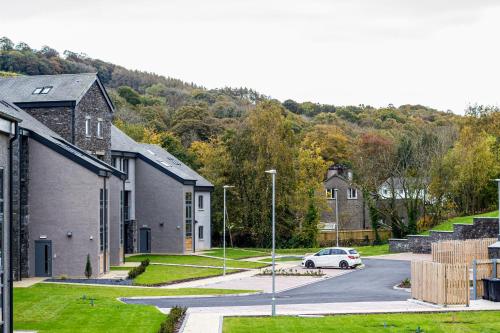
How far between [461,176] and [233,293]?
132 feet

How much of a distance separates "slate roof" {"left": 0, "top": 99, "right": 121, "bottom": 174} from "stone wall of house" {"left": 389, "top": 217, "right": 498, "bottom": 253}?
26238 mm

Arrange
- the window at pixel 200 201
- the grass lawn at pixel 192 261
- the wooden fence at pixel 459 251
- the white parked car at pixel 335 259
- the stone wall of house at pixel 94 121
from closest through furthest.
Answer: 1. the wooden fence at pixel 459 251
2. the stone wall of house at pixel 94 121
3. the white parked car at pixel 335 259
4. the grass lawn at pixel 192 261
5. the window at pixel 200 201

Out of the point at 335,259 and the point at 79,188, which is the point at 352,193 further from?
the point at 79,188

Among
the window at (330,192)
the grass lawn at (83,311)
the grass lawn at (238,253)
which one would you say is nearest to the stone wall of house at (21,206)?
the grass lawn at (83,311)

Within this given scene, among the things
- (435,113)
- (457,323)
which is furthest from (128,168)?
(435,113)

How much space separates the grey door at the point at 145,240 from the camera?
6612cm

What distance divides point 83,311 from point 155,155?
4079 centimetres

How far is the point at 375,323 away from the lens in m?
25.7

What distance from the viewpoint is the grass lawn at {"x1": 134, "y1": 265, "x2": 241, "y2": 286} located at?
4250 centimetres

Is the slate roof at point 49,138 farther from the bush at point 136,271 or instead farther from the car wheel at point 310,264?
the car wheel at point 310,264

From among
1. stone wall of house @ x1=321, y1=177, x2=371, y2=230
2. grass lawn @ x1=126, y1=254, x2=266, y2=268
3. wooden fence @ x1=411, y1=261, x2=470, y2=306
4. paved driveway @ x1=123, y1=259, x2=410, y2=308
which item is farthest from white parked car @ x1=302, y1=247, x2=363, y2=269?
stone wall of house @ x1=321, y1=177, x2=371, y2=230

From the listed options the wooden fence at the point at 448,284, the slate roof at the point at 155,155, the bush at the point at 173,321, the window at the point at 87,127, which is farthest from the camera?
the slate roof at the point at 155,155

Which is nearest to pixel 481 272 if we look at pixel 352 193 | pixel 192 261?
pixel 192 261

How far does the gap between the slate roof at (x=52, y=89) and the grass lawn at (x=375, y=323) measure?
2806cm
